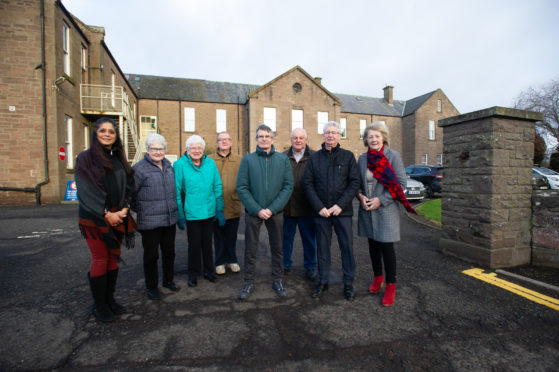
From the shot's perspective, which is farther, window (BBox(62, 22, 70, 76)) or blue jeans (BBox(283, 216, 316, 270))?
window (BBox(62, 22, 70, 76))

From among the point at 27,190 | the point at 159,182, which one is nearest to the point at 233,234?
the point at 159,182

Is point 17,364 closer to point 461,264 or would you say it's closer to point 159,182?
point 159,182

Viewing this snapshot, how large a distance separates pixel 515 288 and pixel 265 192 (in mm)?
3311

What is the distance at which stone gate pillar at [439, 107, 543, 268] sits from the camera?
Result: 4270 millimetres

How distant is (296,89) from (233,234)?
22.3m

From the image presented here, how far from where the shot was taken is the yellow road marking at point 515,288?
10.3ft

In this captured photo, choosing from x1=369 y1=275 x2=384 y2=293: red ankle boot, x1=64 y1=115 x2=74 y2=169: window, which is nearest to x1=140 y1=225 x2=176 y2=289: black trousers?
x1=369 y1=275 x2=384 y2=293: red ankle boot

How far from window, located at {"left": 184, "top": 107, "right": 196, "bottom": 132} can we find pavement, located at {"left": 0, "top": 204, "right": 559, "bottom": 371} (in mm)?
22478

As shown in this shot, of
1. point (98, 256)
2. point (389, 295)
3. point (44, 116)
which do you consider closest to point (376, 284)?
point (389, 295)

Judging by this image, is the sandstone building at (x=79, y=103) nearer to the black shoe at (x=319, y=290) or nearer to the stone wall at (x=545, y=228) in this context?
the black shoe at (x=319, y=290)

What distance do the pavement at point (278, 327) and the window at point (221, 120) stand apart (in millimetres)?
22520

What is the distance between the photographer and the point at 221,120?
26000 mm

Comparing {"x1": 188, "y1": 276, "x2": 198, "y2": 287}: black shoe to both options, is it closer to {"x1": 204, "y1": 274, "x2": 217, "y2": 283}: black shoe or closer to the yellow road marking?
{"x1": 204, "y1": 274, "x2": 217, "y2": 283}: black shoe

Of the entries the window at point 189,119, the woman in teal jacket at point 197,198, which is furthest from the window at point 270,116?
the woman in teal jacket at point 197,198
